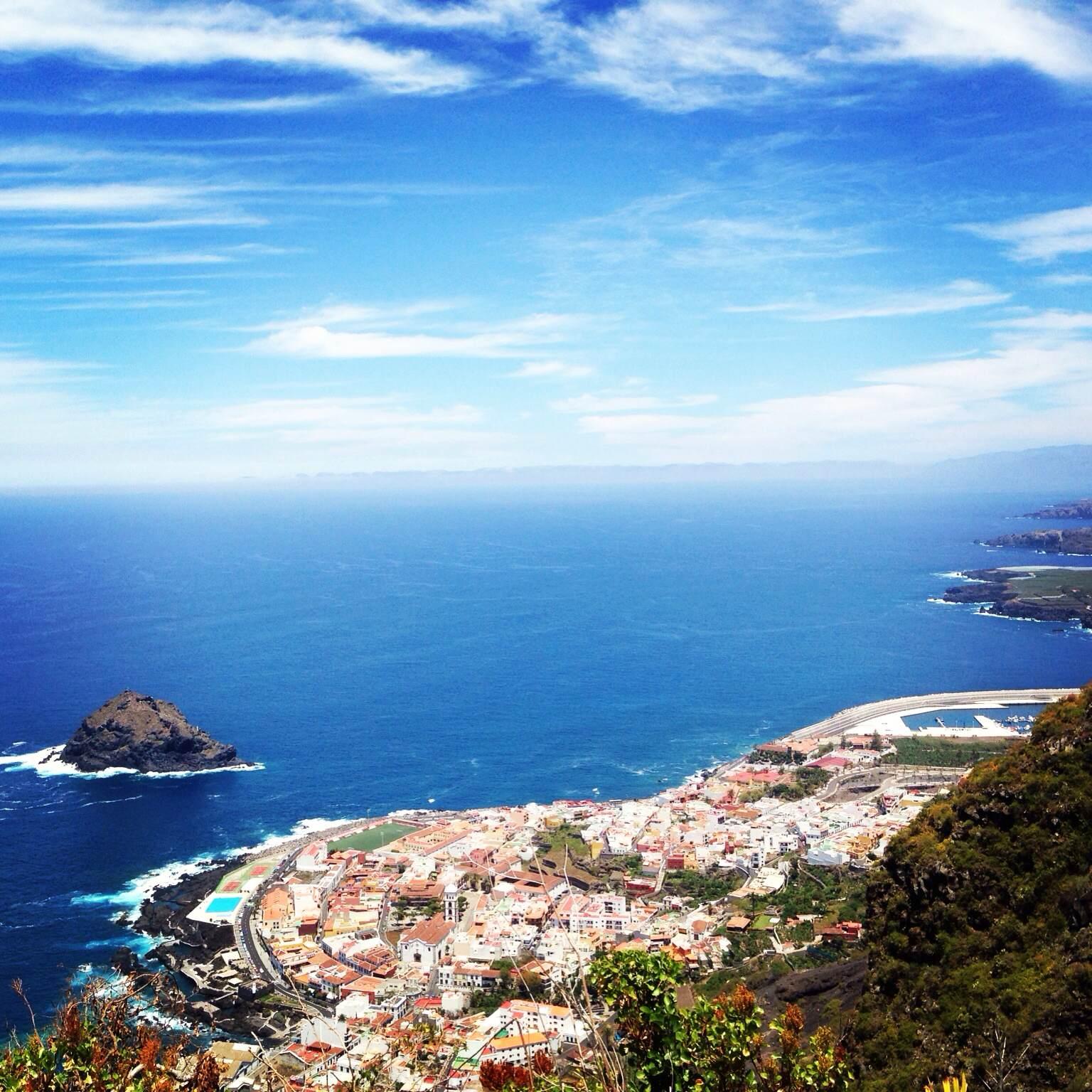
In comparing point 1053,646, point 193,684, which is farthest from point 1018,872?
point 1053,646

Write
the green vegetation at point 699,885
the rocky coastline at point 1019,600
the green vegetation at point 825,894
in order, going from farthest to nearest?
the rocky coastline at point 1019,600 < the green vegetation at point 699,885 < the green vegetation at point 825,894

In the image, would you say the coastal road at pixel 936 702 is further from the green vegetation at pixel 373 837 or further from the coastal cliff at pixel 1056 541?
the coastal cliff at pixel 1056 541

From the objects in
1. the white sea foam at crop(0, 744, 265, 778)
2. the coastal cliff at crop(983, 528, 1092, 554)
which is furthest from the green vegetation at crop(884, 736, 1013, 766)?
the coastal cliff at crop(983, 528, 1092, 554)

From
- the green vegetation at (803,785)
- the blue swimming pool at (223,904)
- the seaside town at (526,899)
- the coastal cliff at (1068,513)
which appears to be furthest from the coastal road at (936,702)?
the coastal cliff at (1068,513)

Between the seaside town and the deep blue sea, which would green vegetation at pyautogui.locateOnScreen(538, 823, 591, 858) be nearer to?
the seaside town

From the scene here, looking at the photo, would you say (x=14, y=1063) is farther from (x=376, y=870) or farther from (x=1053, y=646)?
(x=1053, y=646)

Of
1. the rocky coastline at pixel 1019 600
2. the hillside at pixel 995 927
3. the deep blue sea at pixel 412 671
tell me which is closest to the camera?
the hillside at pixel 995 927
